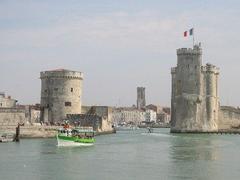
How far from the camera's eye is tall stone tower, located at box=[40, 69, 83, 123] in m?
60.9

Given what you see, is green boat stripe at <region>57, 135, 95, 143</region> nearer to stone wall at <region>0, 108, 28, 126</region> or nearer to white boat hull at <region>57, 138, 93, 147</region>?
white boat hull at <region>57, 138, 93, 147</region>

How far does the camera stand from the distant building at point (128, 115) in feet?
567

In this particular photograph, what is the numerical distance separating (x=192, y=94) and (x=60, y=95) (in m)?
18.4

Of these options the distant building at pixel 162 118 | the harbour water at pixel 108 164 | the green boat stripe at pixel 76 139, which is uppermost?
the distant building at pixel 162 118

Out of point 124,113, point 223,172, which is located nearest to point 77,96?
point 223,172

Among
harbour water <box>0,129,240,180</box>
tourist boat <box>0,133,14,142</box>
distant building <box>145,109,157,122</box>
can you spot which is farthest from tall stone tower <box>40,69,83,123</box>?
distant building <box>145,109,157,122</box>

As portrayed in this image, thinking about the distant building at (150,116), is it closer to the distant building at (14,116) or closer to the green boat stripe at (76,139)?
the distant building at (14,116)

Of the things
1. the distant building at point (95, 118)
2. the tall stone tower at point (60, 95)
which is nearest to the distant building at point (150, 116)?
the distant building at point (95, 118)

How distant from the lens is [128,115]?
176m

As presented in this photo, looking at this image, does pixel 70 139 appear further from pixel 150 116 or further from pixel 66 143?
pixel 150 116

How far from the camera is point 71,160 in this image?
31.8 meters

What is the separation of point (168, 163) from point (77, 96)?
31656mm

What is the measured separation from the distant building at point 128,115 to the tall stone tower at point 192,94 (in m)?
96.8

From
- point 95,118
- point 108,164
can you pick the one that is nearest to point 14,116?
point 95,118
